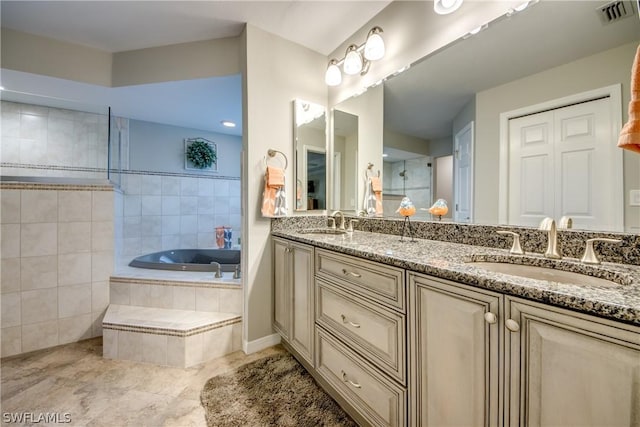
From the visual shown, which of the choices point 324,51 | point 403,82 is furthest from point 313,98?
point 403,82

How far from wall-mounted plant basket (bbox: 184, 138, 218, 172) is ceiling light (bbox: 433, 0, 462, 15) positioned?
3144 millimetres

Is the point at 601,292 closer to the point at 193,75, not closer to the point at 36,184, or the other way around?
the point at 193,75

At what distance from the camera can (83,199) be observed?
2.13 m

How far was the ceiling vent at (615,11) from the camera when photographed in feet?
2.87

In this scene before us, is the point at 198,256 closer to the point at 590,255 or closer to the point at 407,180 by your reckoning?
the point at 407,180

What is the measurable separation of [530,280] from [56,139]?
12.7 ft

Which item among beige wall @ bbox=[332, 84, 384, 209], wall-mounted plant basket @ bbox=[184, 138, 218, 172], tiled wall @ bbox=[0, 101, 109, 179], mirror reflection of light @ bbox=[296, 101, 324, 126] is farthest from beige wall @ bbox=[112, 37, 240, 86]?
wall-mounted plant basket @ bbox=[184, 138, 218, 172]

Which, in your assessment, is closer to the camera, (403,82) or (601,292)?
(601,292)

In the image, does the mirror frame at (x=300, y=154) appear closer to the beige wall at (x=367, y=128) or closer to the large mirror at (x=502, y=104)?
the beige wall at (x=367, y=128)

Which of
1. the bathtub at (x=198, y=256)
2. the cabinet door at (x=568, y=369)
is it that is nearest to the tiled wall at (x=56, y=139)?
the bathtub at (x=198, y=256)

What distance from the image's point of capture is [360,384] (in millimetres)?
1136

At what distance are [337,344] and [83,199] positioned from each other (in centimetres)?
237

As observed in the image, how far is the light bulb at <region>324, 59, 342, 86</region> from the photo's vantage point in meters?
2.07

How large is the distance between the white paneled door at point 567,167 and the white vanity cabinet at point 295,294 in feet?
3.50
